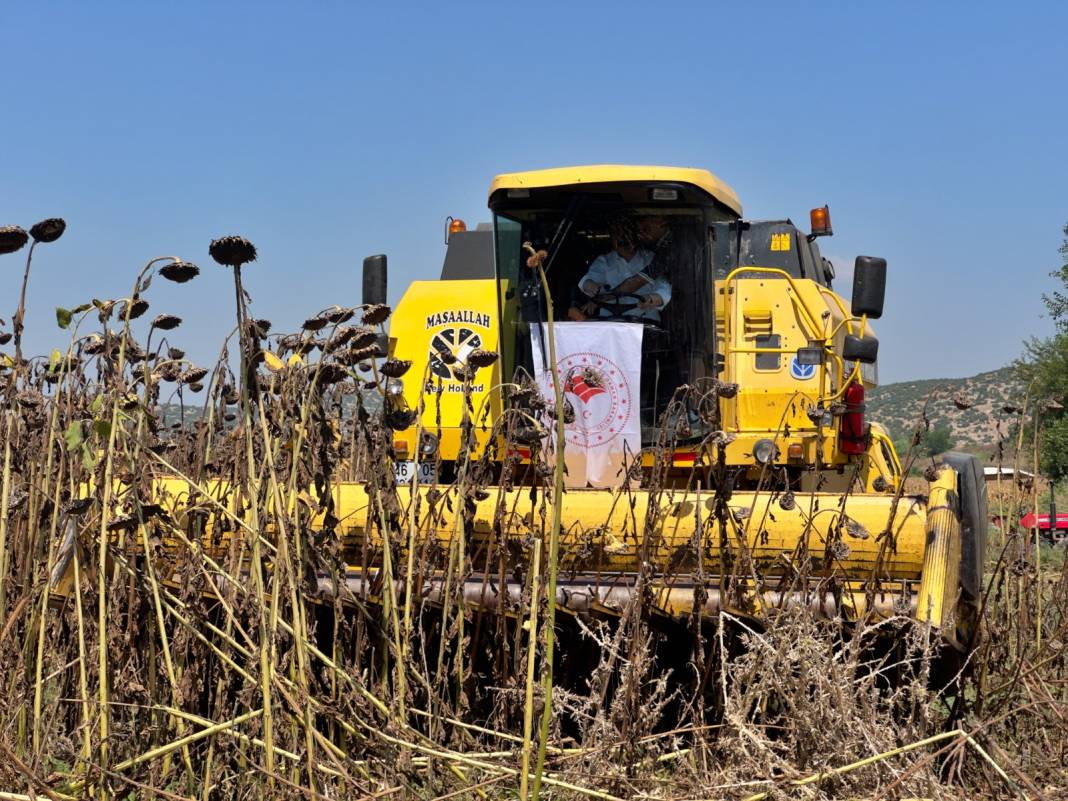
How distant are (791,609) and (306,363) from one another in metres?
1.52

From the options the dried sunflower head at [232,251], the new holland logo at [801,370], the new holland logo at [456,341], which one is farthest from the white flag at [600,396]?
the dried sunflower head at [232,251]

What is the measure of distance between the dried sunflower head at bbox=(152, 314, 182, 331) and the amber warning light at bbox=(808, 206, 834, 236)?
243 inches

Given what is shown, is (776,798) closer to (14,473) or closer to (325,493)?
(325,493)

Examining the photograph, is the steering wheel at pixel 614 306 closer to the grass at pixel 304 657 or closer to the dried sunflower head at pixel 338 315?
the grass at pixel 304 657

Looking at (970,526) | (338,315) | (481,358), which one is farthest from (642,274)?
(338,315)

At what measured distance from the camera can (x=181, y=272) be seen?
3158 millimetres

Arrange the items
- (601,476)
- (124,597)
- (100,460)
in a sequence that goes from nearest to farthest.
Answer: (100,460) < (124,597) < (601,476)

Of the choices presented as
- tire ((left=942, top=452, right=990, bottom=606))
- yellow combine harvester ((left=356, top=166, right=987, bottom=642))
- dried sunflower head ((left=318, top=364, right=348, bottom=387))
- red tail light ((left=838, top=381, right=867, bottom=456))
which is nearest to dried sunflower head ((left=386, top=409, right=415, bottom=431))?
dried sunflower head ((left=318, top=364, right=348, bottom=387))

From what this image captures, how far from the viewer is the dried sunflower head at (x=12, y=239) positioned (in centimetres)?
321

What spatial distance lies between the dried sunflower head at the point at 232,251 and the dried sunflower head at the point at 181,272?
219mm

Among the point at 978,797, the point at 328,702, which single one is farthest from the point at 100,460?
the point at 978,797

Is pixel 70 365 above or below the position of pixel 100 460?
above

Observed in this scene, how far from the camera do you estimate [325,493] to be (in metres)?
3.45

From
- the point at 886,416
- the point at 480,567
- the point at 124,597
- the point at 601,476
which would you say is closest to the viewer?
the point at 124,597
